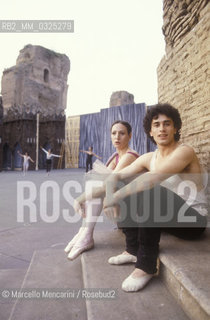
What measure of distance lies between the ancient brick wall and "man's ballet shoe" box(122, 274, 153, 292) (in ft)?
6.00

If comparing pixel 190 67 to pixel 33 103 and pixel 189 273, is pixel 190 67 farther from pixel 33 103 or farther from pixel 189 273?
pixel 33 103

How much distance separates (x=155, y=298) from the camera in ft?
4.85

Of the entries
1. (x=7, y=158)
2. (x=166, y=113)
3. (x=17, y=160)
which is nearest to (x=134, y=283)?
(x=166, y=113)

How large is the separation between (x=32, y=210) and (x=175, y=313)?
3.96 metres

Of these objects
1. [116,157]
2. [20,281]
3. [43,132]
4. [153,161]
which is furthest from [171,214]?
[43,132]

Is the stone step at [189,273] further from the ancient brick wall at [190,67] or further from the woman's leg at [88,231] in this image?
the ancient brick wall at [190,67]

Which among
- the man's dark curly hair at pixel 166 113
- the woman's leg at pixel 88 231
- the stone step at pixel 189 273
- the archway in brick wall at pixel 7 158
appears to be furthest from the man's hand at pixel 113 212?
the archway in brick wall at pixel 7 158

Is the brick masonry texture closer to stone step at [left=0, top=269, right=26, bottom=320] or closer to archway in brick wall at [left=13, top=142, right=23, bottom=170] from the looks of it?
stone step at [left=0, top=269, right=26, bottom=320]

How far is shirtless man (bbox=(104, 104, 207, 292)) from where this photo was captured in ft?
5.29

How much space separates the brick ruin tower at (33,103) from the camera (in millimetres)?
20219

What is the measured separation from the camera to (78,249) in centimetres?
221

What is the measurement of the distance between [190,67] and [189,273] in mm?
2795

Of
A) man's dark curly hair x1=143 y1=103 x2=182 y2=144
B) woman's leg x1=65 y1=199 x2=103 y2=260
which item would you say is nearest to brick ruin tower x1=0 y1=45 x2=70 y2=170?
woman's leg x1=65 y1=199 x2=103 y2=260

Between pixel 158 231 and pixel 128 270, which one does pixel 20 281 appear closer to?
pixel 128 270
